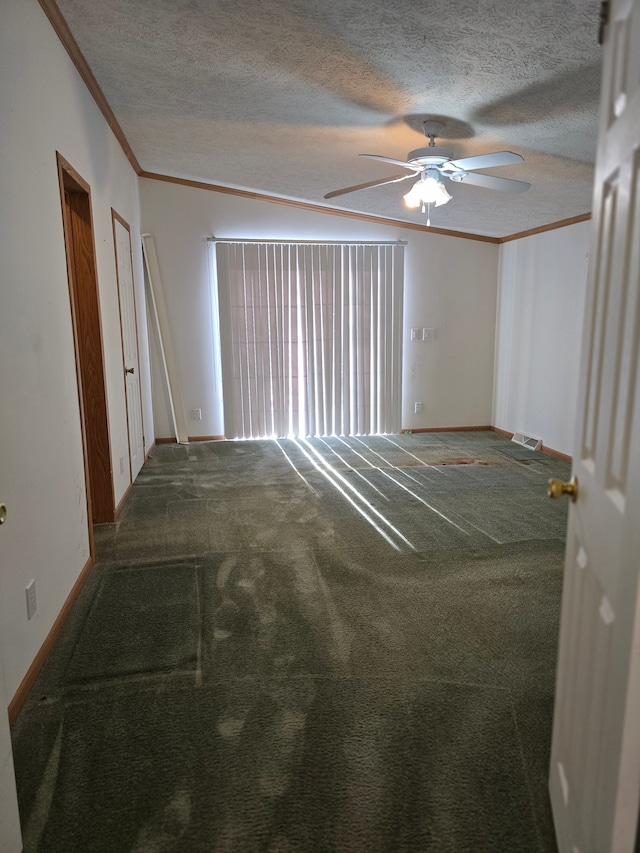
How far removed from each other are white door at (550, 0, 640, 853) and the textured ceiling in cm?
146

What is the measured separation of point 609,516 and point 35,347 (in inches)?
82.6

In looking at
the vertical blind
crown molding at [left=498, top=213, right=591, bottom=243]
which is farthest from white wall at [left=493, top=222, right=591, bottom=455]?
the vertical blind

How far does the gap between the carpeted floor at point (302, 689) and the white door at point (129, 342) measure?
3.41 feet

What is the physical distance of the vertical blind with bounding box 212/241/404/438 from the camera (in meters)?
6.06

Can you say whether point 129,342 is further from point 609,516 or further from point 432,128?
point 609,516

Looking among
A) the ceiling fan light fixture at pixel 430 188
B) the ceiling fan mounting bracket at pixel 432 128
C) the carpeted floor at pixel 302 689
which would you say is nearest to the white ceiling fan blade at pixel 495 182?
the ceiling fan light fixture at pixel 430 188

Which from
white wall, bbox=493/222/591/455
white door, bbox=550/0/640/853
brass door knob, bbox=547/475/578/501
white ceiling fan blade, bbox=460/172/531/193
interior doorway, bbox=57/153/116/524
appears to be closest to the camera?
white door, bbox=550/0/640/853

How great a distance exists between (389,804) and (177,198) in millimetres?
5829

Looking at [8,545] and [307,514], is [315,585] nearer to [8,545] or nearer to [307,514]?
[307,514]

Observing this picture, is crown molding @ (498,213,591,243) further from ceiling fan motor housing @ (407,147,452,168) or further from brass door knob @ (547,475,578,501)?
brass door knob @ (547,475,578,501)

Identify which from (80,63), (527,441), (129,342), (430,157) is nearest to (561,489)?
(430,157)

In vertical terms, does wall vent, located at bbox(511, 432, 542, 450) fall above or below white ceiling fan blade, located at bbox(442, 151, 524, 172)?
below

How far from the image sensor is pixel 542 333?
5.79 meters

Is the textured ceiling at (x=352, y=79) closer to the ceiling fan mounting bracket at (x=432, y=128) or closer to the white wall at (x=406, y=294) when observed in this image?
the ceiling fan mounting bracket at (x=432, y=128)
